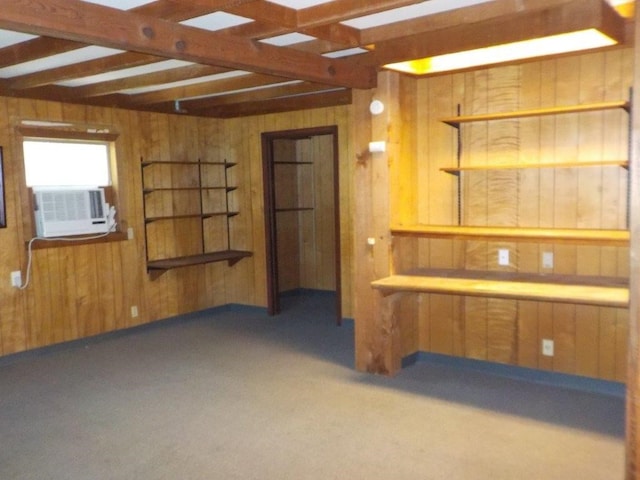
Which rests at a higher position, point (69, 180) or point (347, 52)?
point (347, 52)

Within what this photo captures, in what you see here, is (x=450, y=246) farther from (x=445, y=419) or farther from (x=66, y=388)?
(x=66, y=388)

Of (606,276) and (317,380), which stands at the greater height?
(606,276)

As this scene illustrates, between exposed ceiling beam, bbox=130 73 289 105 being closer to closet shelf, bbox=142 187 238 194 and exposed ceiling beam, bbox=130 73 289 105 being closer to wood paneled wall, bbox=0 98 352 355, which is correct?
wood paneled wall, bbox=0 98 352 355

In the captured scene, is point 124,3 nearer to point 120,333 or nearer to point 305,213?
point 120,333

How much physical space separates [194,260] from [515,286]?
3.48 meters

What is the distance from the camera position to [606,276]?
361 cm

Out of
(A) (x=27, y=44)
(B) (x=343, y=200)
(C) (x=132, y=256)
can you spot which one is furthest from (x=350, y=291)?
(A) (x=27, y=44)

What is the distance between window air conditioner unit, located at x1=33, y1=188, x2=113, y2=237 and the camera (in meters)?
4.88

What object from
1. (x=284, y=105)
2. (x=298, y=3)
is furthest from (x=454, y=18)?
(x=284, y=105)

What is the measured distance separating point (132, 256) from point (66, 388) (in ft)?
5.89

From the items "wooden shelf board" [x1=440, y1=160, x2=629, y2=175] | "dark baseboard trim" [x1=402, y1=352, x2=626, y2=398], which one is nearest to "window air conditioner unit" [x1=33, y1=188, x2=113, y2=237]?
"dark baseboard trim" [x1=402, y1=352, x2=626, y2=398]

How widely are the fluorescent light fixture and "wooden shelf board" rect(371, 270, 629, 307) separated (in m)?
1.37

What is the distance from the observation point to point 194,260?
5.89 meters

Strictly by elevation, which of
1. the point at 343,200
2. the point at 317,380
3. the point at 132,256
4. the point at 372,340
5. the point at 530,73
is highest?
the point at 530,73
